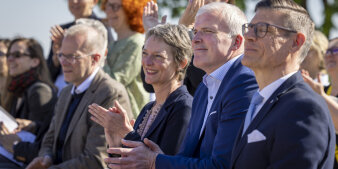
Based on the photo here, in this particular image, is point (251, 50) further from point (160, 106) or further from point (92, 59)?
point (92, 59)

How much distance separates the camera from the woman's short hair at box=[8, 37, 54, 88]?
→ 7.06 metres

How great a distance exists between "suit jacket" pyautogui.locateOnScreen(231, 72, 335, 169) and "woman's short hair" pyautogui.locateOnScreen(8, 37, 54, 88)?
454 centimetres

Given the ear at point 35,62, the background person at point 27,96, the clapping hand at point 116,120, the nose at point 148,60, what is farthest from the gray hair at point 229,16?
the ear at point 35,62

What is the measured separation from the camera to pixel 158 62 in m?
4.41

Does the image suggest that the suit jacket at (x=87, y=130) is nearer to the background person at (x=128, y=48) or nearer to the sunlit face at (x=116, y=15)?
Answer: the background person at (x=128, y=48)

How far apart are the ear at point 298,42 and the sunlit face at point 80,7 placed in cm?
494

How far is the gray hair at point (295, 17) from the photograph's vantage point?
3.01m

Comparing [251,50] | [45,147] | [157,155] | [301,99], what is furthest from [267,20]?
[45,147]

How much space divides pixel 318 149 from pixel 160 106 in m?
1.89

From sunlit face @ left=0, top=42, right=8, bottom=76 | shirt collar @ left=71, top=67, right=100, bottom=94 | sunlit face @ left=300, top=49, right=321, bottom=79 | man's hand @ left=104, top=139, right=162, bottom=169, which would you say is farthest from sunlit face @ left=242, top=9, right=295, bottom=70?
sunlit face @ left=0, top=42, right=8, bottom=76

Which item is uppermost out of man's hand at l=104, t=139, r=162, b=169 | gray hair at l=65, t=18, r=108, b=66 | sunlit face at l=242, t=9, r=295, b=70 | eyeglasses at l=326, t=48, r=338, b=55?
sunlit face at l=242, t=9, r=295, b=70

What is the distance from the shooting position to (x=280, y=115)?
278 centimetres

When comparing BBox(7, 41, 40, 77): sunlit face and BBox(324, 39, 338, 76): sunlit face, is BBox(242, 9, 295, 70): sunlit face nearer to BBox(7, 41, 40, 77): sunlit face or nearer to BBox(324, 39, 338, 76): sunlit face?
BBox(324, 39, 338, 76): sunlit face

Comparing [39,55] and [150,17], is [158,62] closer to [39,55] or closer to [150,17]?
[150,17]
